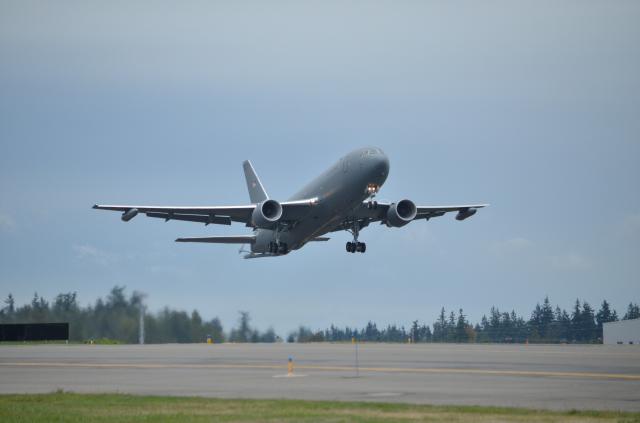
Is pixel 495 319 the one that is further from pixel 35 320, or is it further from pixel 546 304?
A: pixel 35 320

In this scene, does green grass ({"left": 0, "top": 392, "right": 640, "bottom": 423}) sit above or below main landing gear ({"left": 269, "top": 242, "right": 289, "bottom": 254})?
below

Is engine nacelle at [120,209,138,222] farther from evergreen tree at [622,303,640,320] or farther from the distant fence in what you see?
evergreen tree at [622,303,640,320]

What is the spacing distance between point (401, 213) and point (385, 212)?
1.44 meters

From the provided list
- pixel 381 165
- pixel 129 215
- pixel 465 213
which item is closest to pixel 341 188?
pixel 381 165

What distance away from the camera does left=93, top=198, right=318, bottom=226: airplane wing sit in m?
57.9

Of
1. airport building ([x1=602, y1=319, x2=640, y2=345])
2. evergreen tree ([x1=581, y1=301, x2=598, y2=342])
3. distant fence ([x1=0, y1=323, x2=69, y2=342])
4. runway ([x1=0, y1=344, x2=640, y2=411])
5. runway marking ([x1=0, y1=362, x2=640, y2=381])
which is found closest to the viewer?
runway ([x1=0, y1=344, x2=640, y2=411])

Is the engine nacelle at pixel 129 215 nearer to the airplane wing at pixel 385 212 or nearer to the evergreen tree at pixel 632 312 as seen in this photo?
the airplane wing at pixel 385 212

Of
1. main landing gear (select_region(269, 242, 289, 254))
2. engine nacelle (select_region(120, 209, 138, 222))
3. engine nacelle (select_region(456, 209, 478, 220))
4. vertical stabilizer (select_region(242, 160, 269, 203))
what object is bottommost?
main landing gear (select_region(269, 242, 289, 254))

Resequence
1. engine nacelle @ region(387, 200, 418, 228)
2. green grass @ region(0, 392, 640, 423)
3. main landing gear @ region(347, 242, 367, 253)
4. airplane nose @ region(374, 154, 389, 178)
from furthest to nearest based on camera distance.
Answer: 1. main landing gear @ region(347, 242, 367, 253)
2. engine nacelle @ region(387, 200, 418, 228)
3. airplane nose @ region(374, 154, 389, 178)
4. green grass @ region(0, 392, 640, 423)

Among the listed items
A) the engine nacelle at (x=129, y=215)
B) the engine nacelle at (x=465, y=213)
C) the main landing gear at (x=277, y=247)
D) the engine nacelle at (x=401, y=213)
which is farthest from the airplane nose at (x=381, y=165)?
the engine nacelle at (x=129, y=215)

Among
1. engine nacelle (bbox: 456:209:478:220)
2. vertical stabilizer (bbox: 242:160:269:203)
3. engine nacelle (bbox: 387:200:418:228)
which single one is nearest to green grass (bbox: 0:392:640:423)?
engine nacelle (bbox: 387:200:418:228)

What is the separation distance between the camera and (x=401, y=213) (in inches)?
2421

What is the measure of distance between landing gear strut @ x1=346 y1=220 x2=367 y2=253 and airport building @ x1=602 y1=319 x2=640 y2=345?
24067 millimetres

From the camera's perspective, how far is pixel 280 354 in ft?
162
